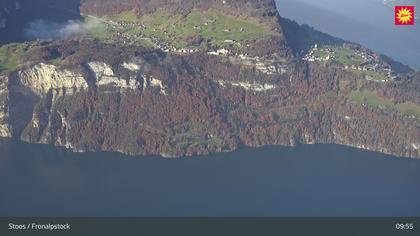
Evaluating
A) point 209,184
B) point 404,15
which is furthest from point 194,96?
point 404,15

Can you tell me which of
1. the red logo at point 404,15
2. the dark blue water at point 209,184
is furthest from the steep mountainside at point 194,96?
the red logo at point 404,15

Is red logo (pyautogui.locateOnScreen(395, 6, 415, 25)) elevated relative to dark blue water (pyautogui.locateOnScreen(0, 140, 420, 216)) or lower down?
elevated

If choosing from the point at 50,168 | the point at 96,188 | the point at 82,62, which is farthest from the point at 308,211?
the point at 82,62

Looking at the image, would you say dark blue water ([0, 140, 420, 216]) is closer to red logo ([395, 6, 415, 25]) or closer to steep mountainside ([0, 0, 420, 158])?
steep mountainside ([0, 0, 420, 158])

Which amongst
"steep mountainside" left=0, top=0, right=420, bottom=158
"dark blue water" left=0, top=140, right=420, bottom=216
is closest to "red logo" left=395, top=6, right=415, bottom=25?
"dark blue water" left=0, top=140, right=420, bottom=216

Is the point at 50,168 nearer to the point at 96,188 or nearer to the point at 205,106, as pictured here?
the point at 96,188

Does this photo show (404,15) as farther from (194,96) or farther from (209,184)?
(194,96)
